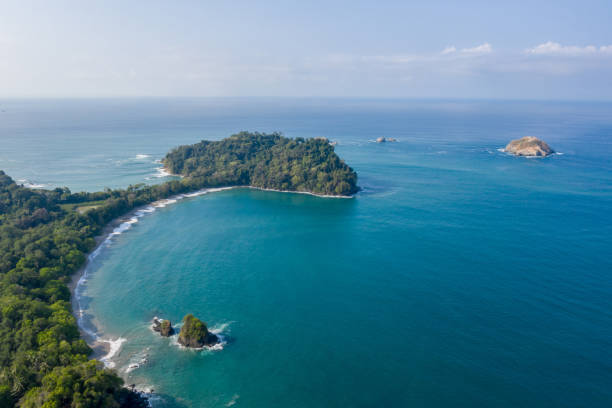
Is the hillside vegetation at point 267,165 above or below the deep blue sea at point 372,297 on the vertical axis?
above

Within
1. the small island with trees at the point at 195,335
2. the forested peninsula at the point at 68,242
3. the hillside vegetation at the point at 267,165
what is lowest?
the small island with trees at the point at 195,335

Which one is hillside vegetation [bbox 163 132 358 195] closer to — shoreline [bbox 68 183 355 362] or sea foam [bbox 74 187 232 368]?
shoreline [bbox 68 183 355 362]

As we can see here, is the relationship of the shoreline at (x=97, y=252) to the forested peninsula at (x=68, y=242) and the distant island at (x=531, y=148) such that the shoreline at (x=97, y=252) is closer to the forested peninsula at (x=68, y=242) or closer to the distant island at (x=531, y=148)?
the forested peninsula at (x=68, y=242)

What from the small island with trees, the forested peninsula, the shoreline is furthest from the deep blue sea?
the forested peninsula

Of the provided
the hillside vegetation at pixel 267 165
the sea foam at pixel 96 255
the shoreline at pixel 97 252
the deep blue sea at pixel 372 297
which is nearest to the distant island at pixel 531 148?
the deep blue sea at pixel 372 297

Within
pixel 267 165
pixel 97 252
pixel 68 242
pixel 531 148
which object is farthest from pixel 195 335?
pixel 531 148

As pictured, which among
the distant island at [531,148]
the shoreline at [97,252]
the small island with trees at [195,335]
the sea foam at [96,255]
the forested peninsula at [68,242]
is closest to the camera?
the forested peninsula at [68,242]
